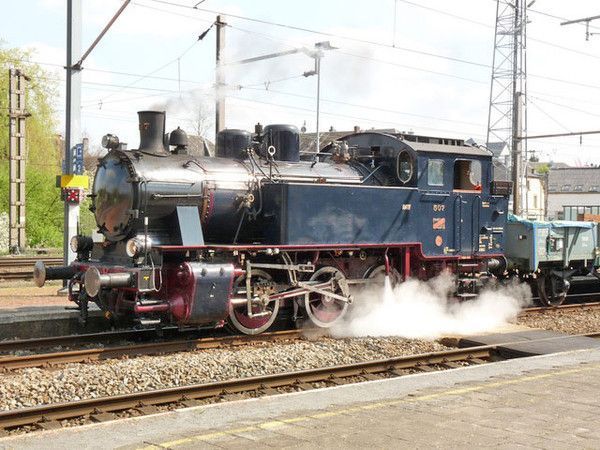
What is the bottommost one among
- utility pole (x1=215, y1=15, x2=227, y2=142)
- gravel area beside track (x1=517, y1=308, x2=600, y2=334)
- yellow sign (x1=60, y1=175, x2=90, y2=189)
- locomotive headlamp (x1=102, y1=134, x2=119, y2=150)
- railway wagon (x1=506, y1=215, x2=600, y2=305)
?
gravel area beside track (x1=517, y1=308, x2=600, y2=334)

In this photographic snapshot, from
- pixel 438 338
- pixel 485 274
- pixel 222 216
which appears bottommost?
pixel 438 338

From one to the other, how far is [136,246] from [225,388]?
285 centimetres

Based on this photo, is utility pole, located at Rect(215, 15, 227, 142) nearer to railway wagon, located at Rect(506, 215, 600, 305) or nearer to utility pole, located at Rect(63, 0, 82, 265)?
utility pole, located at Rect(63, 0, 82, 265)

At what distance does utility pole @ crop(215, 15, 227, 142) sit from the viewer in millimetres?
18219

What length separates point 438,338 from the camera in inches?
466

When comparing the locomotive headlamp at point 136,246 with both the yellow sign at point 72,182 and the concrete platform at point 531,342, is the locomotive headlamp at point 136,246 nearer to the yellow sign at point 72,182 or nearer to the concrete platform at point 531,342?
the concrete platform at point 531,342

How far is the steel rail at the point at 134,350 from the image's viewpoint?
30.1 ft

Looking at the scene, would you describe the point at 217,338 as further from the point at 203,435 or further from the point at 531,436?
the point at 531,436

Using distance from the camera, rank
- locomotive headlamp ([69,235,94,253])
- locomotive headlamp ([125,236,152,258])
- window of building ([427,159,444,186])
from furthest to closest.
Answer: window of building ([427,159,444,186])
locomotive headlamp ([69,235,94,253])
locomotive headlamp ([125,236,152,258])

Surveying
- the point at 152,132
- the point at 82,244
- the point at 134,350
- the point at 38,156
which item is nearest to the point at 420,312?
the point at 134,350

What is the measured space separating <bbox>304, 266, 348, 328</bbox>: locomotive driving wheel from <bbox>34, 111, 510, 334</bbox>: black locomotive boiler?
0.02m

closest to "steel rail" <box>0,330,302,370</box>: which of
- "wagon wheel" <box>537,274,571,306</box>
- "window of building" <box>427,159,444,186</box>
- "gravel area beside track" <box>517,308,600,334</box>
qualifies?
"window of building" <box>427,159,444,186</box>

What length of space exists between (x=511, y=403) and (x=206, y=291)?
15.0 feet

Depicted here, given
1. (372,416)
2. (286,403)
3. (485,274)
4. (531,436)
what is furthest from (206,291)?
(485,274)
